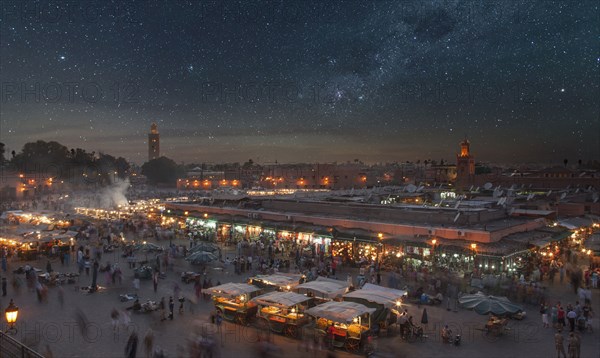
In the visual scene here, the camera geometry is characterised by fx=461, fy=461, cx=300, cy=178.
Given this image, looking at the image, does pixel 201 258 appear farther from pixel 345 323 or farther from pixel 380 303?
pixel 345 323

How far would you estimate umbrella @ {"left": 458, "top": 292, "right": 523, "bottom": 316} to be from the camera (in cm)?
1224

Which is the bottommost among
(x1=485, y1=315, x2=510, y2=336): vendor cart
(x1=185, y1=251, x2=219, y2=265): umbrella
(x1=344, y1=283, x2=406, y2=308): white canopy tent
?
(x1=485, y1=315, x2=510, y2=336): vendor cart

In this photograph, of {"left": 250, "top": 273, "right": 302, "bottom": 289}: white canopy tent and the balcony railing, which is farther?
{"left": 250, "top": 273, "right": 302, "bottom": 289}: white canopy tent

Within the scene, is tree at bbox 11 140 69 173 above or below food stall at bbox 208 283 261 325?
above

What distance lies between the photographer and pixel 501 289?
16.1 meters

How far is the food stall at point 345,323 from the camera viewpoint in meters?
11.4

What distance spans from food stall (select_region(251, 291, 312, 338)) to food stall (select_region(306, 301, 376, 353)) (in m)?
0.72

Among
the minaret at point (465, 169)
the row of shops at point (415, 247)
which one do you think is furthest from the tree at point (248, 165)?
the row of shops at point (415, 247)

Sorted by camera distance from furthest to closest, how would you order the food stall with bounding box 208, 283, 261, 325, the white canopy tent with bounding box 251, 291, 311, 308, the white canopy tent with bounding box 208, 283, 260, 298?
1. the white canopy tent with bounding box 208, 283, 260, 298
2. the food stall with bounding box 208, 283, 261, 325
3. the white canopy tent with bounding box 251, 291, 311, 308

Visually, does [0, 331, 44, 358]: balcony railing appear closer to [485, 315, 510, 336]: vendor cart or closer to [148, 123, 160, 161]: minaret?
[485, 315, 510, 336]: vendor cart

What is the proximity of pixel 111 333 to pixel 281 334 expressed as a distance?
15.0ft

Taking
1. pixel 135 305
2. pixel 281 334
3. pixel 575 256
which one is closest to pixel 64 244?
pixel 135 305

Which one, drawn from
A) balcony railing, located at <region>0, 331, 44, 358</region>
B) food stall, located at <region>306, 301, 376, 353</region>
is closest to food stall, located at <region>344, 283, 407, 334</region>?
food stall, located at <region>306, 301, 376, 353</region>

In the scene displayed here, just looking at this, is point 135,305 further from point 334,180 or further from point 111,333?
point 334,180
